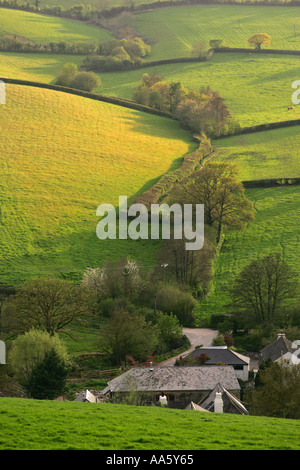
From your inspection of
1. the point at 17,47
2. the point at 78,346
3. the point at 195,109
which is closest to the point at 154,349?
the point at 78,346

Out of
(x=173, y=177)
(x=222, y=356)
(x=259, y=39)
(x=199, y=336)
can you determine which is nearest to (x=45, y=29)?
(x=259, y=39)

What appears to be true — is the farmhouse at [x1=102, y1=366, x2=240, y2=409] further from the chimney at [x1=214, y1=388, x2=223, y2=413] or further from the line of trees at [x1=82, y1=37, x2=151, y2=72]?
the line of trees at [x1=82, y1=37, x2=151, y2=72]

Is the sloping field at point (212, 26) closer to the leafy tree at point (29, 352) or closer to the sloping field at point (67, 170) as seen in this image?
the sloping field at point (67, 170)

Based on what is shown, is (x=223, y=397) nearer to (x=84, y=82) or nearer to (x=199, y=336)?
(x=199, y=336)

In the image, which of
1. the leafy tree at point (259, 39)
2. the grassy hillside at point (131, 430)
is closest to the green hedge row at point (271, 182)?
the grassy hillside at point (131, 430)

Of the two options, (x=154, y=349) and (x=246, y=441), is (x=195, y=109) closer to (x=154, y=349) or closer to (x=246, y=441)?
(x=154, y=349)
